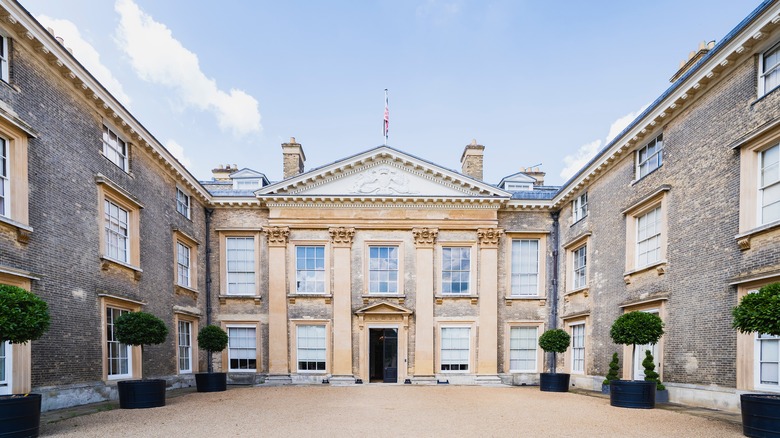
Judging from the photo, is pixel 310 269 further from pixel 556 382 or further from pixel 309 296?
pixel 556 382

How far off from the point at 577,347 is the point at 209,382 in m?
14.3

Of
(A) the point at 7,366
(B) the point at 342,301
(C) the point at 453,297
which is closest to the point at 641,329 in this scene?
(C) the point at 453,297

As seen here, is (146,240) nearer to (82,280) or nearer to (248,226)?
(82,280)

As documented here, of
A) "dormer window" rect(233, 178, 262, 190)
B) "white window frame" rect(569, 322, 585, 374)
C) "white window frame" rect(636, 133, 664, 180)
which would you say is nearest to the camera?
"white window frame" rect(636, 133, 664, 180)

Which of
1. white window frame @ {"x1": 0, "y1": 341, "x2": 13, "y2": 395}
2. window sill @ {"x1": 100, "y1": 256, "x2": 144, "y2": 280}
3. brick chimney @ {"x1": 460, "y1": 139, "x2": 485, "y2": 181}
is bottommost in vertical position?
white window frame @ {"x1": 0, "y1": 341, "x2": 13, "y2": 395}

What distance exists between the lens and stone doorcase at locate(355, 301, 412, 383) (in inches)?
727

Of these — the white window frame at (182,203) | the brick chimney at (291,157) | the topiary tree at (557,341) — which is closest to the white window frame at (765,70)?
the topiary tree at (557,341)

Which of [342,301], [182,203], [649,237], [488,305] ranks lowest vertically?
[488,305]

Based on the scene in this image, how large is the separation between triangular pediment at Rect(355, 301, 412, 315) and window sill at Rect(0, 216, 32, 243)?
1190 cm

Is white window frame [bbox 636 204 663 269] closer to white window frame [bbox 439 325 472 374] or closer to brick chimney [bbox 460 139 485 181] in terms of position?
white window frame [bbox 439 325 472 374]

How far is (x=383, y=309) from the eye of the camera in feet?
61.1

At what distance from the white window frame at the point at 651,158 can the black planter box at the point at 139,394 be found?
1532cm

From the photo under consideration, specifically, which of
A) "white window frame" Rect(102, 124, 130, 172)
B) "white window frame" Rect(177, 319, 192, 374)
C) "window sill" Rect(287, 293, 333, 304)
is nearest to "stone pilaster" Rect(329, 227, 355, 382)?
"window sill" Rect(287, 293, 333, 304)

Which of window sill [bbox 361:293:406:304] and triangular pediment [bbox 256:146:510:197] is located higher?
triangular pediment [bbox 256:146:510:197]
